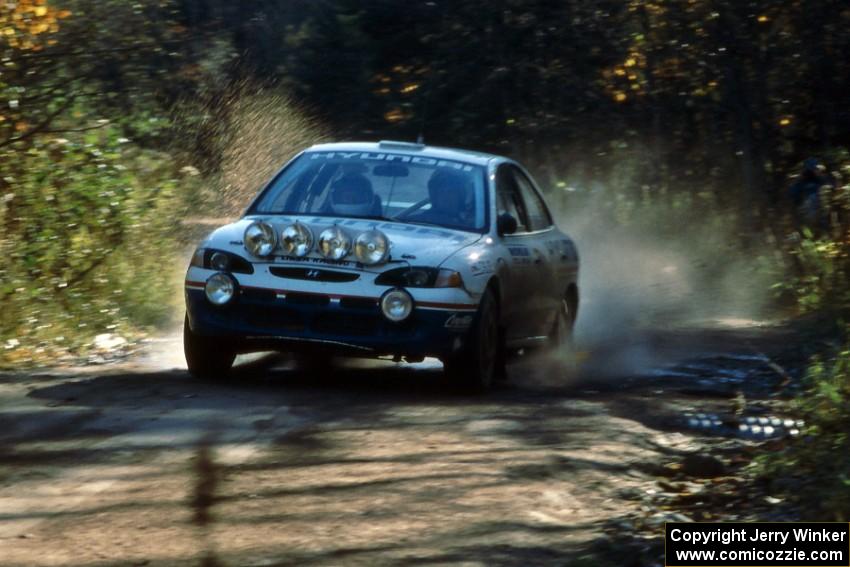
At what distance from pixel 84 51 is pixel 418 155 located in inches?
119

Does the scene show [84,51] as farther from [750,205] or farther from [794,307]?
[750,205]

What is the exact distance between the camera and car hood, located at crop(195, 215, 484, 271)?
946cm

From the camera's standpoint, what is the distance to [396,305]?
30.7 ft

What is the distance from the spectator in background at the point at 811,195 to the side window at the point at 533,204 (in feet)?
14.1

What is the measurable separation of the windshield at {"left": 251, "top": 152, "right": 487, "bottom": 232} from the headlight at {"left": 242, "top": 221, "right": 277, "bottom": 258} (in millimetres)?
767

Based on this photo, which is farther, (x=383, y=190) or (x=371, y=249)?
(x=383, y=190)

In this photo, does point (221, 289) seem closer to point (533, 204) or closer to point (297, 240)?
point (297, 240)

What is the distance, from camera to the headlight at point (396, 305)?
9.35 m

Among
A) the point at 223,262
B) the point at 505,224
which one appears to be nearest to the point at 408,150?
the point at 505,224

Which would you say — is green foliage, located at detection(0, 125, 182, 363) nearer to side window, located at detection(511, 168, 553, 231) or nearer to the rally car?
the rally car

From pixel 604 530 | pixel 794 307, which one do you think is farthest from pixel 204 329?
pixel 794 307

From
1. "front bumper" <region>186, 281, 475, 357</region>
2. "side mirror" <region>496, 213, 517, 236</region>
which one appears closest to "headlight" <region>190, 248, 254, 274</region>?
"front bumper" <region>186, 281, 475, 357</region>

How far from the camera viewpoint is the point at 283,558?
5.69 meters

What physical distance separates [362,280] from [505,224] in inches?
55.9
